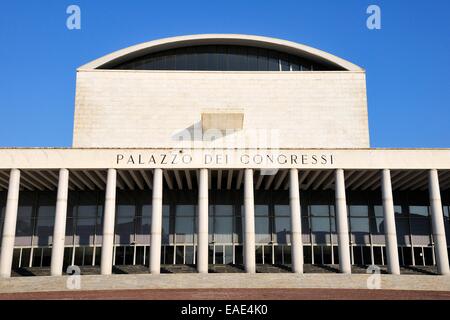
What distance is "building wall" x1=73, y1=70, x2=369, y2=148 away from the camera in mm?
43500

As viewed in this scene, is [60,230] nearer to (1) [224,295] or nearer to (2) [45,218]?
(2) [45,218]

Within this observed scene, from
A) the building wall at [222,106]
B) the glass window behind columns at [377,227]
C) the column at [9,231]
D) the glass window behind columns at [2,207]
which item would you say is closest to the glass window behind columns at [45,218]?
the glass window behind columns at [2,207]

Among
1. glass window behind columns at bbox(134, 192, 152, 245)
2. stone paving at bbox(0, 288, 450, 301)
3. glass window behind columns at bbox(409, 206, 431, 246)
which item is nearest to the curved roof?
glass window behind columns at bbox(134, 192, 152, 245)

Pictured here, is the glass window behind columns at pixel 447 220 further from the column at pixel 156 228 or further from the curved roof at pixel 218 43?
the column at pixel 156 228

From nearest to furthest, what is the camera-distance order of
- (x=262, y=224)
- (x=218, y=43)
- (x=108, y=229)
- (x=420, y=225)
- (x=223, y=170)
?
(x=108, y=229) < (x=223, y=170) < (x=262, y=224) < (x=420, y=225) < (x=218, y=43)

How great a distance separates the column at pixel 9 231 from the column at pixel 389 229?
29299 millimetres

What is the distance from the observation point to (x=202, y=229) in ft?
114

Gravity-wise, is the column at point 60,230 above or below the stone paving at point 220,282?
above

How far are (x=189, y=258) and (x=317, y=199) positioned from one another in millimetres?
13514

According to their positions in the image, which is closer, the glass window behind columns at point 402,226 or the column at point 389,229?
the column at point 389,229

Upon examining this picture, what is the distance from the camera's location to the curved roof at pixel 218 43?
46531mm

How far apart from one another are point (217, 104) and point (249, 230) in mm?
15246

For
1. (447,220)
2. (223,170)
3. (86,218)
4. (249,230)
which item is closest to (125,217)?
(86,218)
